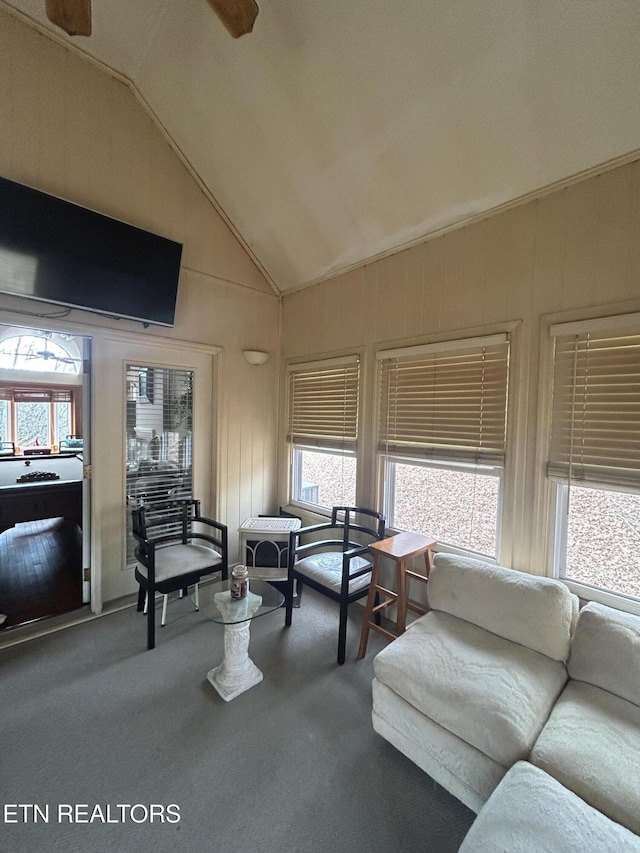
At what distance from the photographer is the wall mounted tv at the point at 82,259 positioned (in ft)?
6.88

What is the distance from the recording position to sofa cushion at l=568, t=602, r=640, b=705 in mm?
1398

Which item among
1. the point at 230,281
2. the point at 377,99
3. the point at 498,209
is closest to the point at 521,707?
the point at 498,209

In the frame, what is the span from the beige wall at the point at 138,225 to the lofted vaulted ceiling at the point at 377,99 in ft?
0.64

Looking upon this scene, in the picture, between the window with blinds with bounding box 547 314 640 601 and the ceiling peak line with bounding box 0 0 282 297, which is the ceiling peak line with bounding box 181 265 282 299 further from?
the window with blinds with bounding box 547 314 640 601

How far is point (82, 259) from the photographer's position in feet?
7.66

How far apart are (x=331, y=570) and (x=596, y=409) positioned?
185cm

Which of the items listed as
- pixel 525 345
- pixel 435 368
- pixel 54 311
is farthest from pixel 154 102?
pixel 525 345

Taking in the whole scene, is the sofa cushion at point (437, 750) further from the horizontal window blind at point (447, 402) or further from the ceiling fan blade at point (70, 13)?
the ceiling fan blade at point (70, 13)

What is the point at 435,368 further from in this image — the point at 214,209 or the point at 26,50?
the point at 26,50

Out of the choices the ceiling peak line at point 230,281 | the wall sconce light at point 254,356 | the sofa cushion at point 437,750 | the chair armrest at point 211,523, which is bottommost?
Answer: the sofa cushion at point 437,750

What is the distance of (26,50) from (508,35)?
9.35ft

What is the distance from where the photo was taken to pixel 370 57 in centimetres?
184

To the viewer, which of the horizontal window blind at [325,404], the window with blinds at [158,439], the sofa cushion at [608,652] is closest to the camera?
the sofa cushion at [608,652]

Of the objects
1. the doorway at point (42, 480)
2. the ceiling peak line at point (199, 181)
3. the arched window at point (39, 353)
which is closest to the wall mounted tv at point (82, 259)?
the doorway at point (42, 480)
